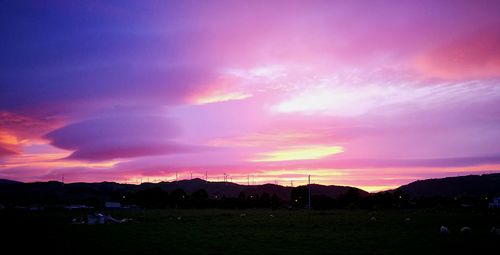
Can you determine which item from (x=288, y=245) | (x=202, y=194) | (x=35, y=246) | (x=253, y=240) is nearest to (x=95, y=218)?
(x=35, y=246)

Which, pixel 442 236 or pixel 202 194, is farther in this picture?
pixel 202 194

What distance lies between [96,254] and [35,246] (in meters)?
6.77

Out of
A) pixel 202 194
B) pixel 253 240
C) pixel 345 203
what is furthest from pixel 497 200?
pixel 253 240

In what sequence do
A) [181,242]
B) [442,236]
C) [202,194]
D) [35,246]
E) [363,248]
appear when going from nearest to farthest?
[363,248] < [35,246] < [181,242] < [442,236] < [202,194]

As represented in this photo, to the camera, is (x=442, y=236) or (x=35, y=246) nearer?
(x=35, y=246)

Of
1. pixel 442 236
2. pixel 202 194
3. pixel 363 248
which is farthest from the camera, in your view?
pixel 202 194

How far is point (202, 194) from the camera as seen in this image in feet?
629

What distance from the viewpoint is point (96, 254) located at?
25.3m

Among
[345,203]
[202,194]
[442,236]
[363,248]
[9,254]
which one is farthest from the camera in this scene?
[202,194]

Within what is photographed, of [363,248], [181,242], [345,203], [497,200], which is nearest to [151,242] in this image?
[181,242]

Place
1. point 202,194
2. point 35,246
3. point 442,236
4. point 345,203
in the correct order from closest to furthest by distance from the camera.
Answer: point 35,246, point 442,236, point 345,203, point 202,194

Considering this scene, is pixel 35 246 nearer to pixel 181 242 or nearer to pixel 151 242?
pixel 151 242

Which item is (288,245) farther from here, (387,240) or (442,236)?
(442,236)

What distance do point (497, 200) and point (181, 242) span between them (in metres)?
156
